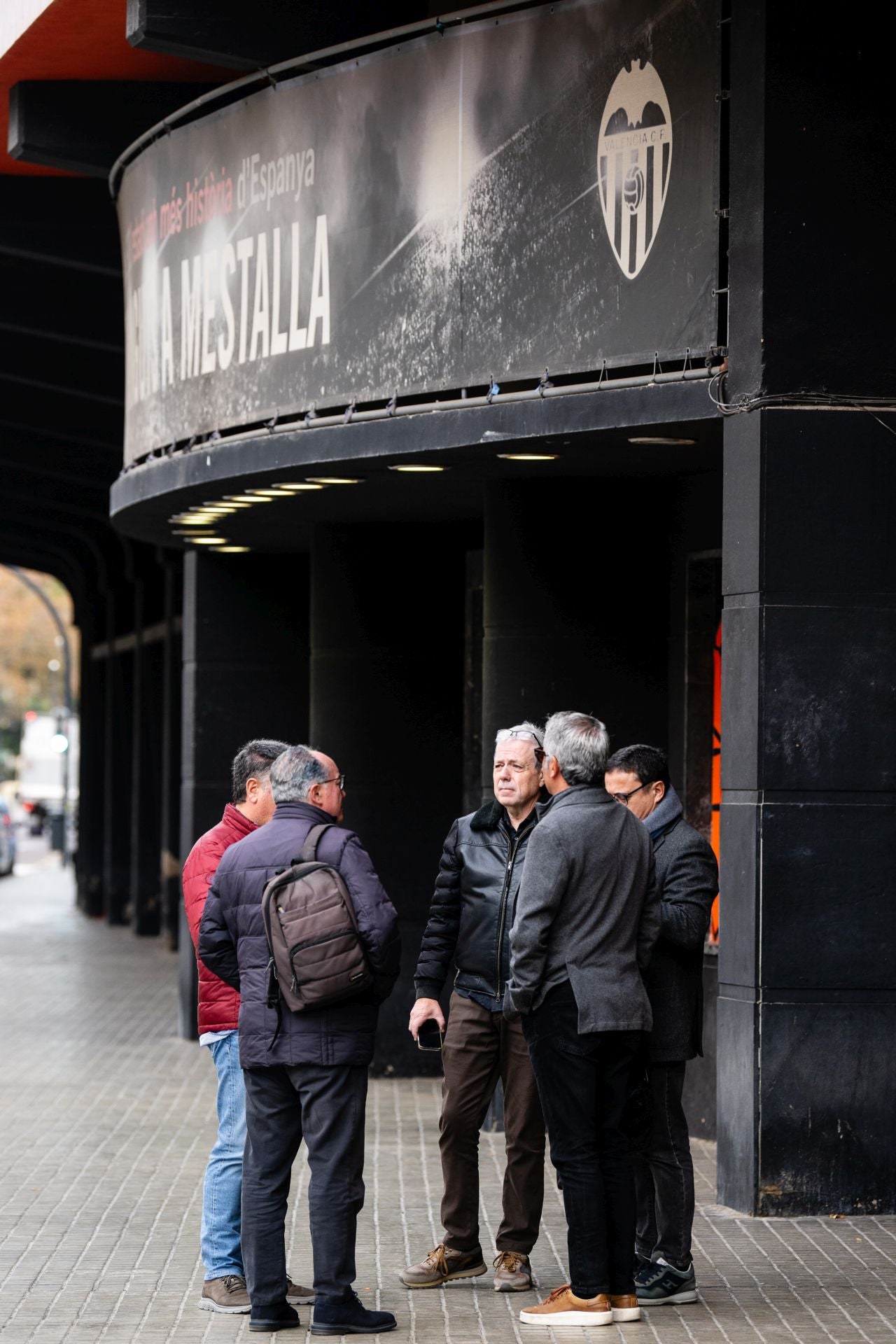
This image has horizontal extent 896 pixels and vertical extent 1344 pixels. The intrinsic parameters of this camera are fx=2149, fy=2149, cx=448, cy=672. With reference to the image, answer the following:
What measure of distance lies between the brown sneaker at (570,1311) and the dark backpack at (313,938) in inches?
48.1

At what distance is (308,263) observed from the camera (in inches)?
443

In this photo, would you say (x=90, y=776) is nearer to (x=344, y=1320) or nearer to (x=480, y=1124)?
(x=480, y=1124)

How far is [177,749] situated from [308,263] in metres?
12.6

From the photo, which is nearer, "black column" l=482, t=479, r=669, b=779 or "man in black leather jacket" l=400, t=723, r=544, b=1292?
"man in black leather jacket" l=400, t=723, r=544, b=1292

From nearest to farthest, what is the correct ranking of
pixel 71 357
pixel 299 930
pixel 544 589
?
pixel 299 930 → pixel 544 589 → pixel 71 357

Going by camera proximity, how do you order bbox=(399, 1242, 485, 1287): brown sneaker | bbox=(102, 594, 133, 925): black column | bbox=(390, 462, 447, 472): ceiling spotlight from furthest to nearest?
bbox=(102, 594, 133, 925): black column
bbox=(390, 462, 447, 472): ceiling spotlight
bbox=(399, 1242, 485, 1287): brown sneaker

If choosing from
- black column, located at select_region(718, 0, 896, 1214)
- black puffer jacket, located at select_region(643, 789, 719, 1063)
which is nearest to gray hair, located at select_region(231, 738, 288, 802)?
black puffer jacket, located at select_region(643, 789, 719, 1063)

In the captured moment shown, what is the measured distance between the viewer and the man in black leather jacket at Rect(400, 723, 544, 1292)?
24.2 ft

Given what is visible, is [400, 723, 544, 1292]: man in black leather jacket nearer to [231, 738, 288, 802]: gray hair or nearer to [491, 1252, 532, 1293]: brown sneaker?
[491, 1252, 532, 1293]: brown sneaker

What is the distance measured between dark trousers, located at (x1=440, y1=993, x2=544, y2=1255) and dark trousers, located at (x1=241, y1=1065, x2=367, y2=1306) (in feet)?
2.57

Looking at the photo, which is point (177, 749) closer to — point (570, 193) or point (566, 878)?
point (570, 193)

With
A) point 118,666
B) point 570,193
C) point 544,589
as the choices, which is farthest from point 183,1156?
point 118,666

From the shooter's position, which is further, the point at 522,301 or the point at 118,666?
the point at 118,666

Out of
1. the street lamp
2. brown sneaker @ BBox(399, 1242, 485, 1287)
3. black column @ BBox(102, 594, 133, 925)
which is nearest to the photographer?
brown sneaker @ BBox(399, 1242, 485, 1287)
